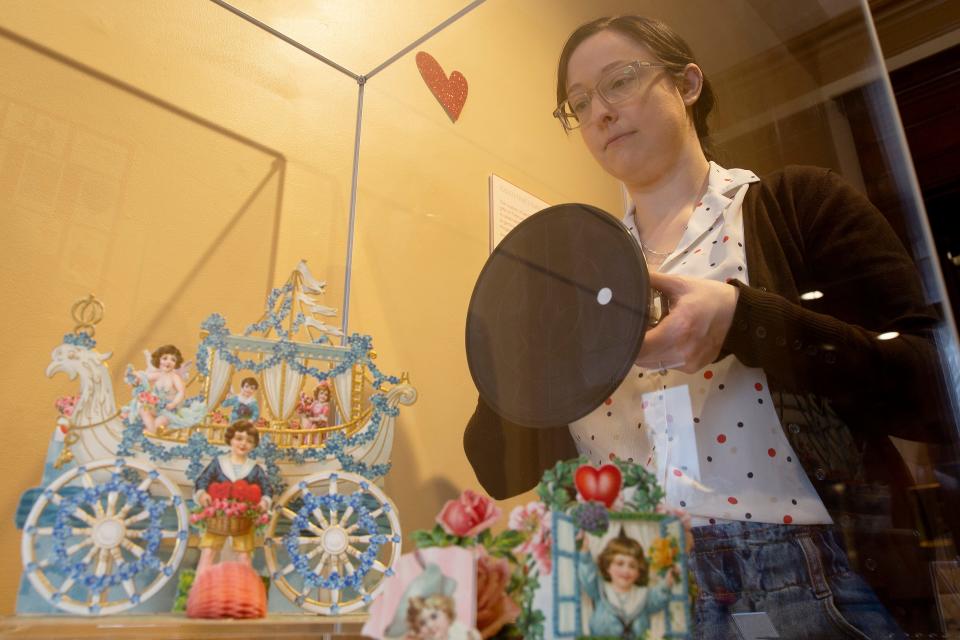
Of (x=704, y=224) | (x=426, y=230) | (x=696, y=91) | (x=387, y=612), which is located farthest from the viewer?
(x=426, y=230)

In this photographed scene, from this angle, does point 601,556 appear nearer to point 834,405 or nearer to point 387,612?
point 387,612

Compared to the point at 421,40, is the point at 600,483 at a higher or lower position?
lower

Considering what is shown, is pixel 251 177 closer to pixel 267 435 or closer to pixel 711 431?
pixel 267 435

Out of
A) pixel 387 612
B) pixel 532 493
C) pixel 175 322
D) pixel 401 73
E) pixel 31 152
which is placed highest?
pixel 401 73

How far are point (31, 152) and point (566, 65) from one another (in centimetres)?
88

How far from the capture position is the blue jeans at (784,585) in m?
0.86

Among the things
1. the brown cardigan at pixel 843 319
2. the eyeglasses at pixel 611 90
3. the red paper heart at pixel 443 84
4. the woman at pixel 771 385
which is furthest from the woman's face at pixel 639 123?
the red paper heart at pixel 443 84

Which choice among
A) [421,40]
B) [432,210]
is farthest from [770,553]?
[421,40]

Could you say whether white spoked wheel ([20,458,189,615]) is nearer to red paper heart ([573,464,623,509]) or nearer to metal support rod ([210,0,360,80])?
red paper heart ([573,464,623,509])

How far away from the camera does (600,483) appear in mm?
757

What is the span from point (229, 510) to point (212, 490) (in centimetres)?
3

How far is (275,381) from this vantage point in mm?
1063

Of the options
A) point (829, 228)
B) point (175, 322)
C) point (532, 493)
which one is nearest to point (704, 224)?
point (829, 228)

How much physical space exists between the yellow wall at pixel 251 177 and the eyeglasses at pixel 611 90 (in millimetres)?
81
